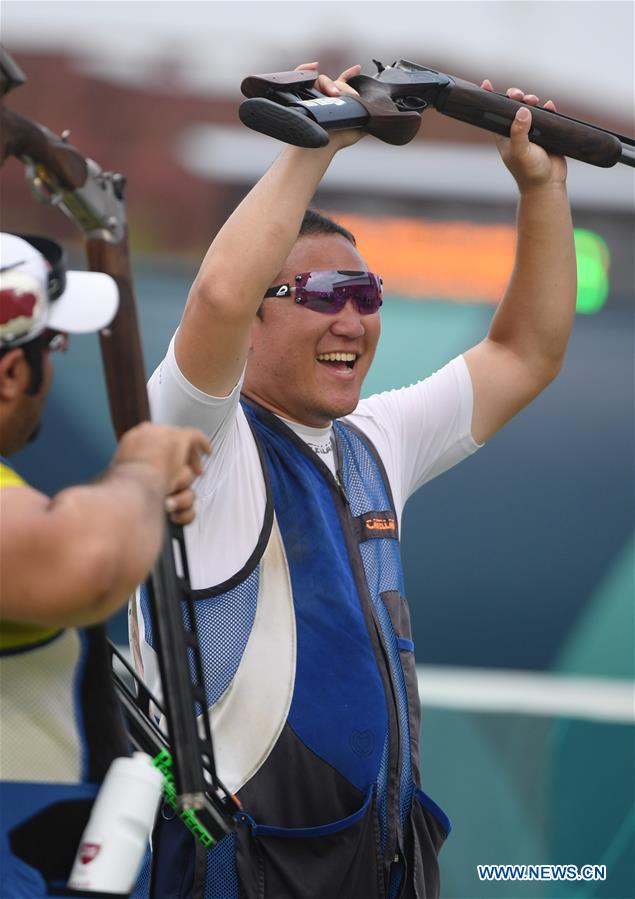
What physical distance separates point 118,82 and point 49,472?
124 inches

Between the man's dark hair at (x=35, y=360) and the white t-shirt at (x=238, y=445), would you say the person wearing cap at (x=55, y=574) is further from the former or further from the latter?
the white t-shirt at (x=238, y=445)

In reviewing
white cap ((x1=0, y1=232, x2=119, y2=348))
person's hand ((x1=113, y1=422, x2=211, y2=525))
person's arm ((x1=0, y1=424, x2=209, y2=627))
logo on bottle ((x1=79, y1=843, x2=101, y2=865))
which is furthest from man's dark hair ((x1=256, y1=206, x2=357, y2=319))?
logo on bottle ((x1=79, y1=843, x2=101, y2=865))

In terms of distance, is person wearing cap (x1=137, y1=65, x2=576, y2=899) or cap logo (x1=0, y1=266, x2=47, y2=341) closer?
cap logo (x1=0, y1=266, x2=47, y2=341)

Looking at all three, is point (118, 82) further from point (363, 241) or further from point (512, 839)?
point (512, 839)

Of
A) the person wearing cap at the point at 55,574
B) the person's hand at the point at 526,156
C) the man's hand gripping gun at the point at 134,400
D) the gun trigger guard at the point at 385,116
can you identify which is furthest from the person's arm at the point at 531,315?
the person wearing cap at the point at 55,574

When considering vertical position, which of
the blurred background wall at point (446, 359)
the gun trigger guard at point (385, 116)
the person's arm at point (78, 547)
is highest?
the gun trigger guard at point (385, 116)

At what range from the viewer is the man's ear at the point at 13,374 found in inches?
75.1

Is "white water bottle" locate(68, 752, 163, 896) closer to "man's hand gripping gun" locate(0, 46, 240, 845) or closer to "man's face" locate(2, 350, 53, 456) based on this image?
"man's hand gripping gun" locate(0, 46, 240, 845)

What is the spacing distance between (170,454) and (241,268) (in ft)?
2.07

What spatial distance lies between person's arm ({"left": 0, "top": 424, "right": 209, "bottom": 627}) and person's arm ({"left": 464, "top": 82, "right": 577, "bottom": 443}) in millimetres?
1568

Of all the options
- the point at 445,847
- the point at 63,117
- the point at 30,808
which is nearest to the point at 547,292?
the point at 30,808

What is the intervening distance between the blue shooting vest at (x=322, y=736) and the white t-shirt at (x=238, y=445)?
32 mm

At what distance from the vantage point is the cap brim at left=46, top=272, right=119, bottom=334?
6.39ft

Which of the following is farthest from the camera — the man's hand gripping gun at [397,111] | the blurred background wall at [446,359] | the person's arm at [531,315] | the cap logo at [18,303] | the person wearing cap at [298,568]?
the blurred background wall at [446,359]
